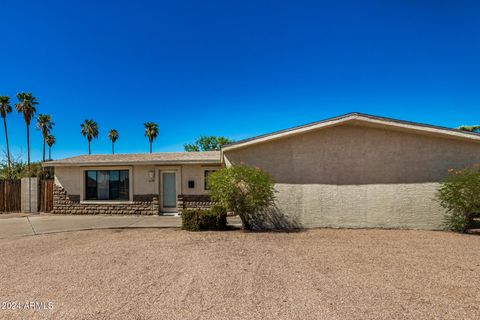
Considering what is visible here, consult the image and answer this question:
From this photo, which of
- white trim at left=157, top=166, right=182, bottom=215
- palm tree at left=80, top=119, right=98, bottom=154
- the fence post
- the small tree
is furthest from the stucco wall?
palm tree at left=80, top=119, right=98, bottom=154

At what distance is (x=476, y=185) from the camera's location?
7387 mm

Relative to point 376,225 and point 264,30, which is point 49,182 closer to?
point 264,30

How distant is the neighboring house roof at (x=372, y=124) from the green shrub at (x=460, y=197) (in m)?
1.16

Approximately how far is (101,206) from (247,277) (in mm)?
10816

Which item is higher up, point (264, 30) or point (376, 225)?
point (264, 30)

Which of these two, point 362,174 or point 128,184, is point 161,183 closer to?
point 128,184

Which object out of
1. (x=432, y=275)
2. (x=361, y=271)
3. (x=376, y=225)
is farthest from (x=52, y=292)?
(x=376, y=225)

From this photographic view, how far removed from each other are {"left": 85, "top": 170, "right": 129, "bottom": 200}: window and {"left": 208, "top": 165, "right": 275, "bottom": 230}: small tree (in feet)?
20.9

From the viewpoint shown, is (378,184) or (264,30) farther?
(264,30)

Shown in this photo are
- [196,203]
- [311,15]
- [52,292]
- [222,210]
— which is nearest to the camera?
[52,292]

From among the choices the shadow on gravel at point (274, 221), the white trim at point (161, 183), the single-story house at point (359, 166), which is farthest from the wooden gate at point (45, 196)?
the shadow on gravel at point (274, 221)

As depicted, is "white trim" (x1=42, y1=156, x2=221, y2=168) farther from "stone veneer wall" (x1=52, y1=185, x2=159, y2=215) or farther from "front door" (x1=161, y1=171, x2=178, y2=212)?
"stone veneer wall" (x1=52, y1=185, x2=159, y2=215)

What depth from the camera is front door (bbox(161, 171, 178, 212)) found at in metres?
12.7

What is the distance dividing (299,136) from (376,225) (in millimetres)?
3933
